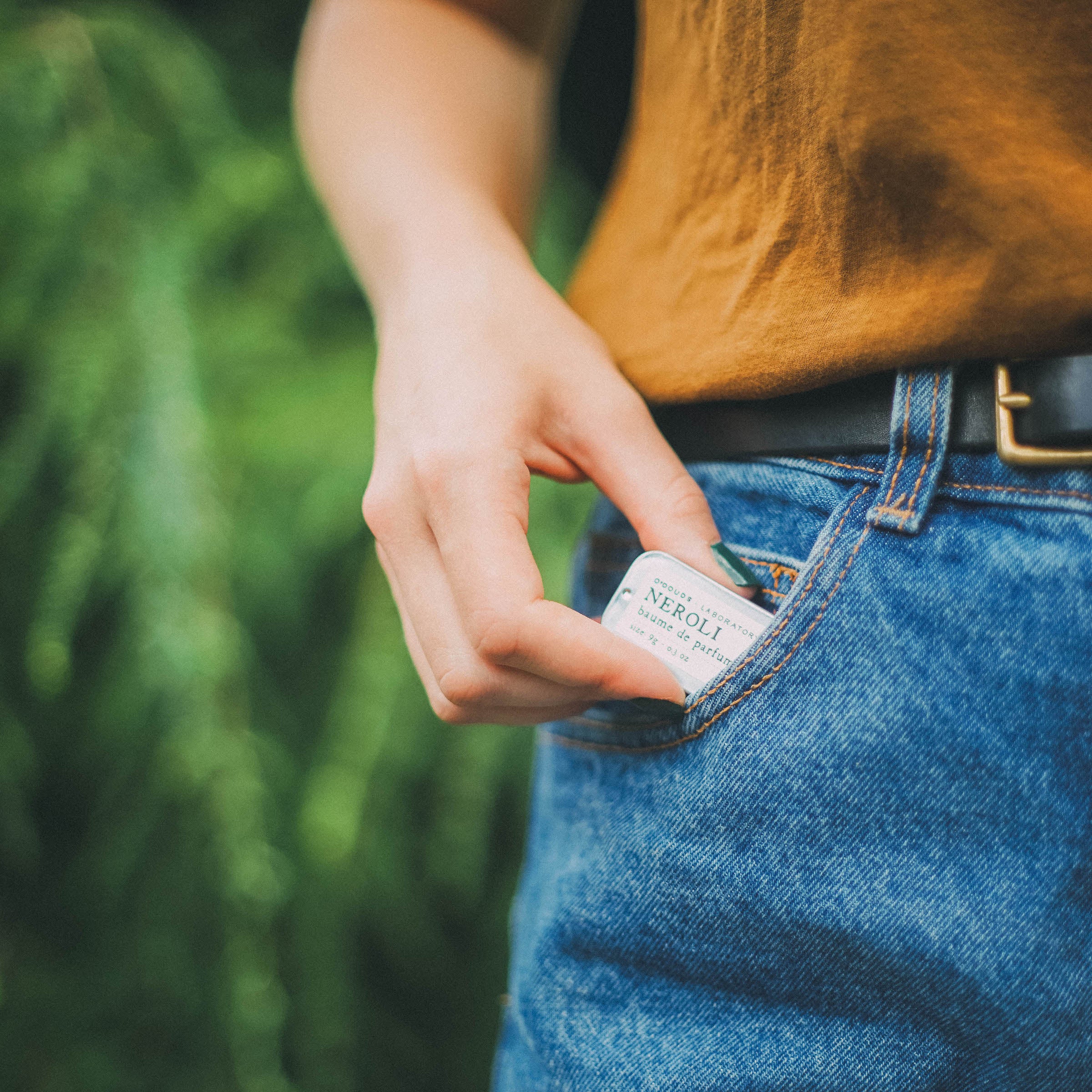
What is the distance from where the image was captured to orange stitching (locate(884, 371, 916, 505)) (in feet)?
1.37

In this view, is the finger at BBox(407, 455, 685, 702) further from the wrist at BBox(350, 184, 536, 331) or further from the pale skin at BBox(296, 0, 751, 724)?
the wrist at BBox(350, 184, 536, 331)

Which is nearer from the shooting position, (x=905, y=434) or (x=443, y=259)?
(x=905, y=434)

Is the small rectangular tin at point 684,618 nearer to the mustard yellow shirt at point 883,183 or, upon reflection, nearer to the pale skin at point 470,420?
the pale skin at point 470,420

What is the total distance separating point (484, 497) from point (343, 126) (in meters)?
0.41

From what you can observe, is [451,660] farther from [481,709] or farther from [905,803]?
[905,803]

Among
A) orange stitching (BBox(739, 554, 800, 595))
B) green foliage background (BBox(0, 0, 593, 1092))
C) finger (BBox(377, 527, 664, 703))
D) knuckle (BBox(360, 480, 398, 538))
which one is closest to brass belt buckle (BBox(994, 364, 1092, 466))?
orange stitching (BBox(739, 554, 800, 595))

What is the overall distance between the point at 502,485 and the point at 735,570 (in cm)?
15

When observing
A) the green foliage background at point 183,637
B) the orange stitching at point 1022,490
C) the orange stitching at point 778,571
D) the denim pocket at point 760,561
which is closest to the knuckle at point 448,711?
the denim pocket at point 760,561

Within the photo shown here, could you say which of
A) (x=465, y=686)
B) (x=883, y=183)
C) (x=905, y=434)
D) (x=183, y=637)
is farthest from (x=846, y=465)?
(x=183, y=637)

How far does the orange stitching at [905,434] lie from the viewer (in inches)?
16.4

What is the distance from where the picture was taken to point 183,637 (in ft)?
3.63

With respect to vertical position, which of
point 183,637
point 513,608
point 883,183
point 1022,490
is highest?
point 883,183

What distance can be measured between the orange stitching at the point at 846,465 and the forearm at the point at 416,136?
263mm

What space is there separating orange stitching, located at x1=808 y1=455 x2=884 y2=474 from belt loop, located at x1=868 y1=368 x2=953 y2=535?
0.4 inches
